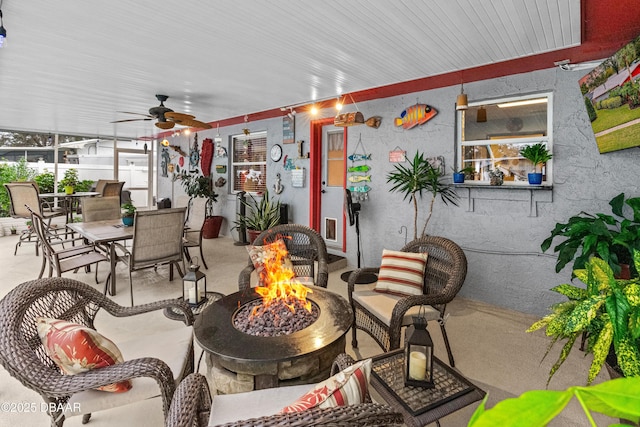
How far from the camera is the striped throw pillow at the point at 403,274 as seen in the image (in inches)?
102

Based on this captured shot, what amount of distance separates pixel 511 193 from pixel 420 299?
Result: 2053 millimetres

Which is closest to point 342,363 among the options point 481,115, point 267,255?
point 267,255

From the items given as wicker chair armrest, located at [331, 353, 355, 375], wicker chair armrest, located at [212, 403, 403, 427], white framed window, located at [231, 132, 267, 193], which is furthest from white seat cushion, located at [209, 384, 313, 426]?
white framed window, located at [231, 132, 267, 193]

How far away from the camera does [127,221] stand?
4.13 meters

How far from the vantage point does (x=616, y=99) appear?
8.05 feet

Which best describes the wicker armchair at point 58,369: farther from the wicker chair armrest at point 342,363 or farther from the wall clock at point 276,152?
the wall clock at point 276,152

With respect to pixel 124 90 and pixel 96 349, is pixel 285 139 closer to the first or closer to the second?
pixel 124 90

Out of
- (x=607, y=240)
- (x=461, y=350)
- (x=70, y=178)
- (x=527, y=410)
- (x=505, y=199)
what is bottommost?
(x=461, y=350)

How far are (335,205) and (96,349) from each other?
427 centimetres

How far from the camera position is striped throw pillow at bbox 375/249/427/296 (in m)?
2.60

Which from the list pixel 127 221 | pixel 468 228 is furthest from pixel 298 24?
pixel 127 221

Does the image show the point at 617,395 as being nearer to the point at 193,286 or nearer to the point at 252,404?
the point at 252,404

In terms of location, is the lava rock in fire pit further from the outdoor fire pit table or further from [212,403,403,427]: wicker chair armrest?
[212,403,403,427]: wicker chair armrest

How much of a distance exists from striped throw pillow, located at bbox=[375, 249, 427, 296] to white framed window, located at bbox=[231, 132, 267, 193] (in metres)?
4.32
